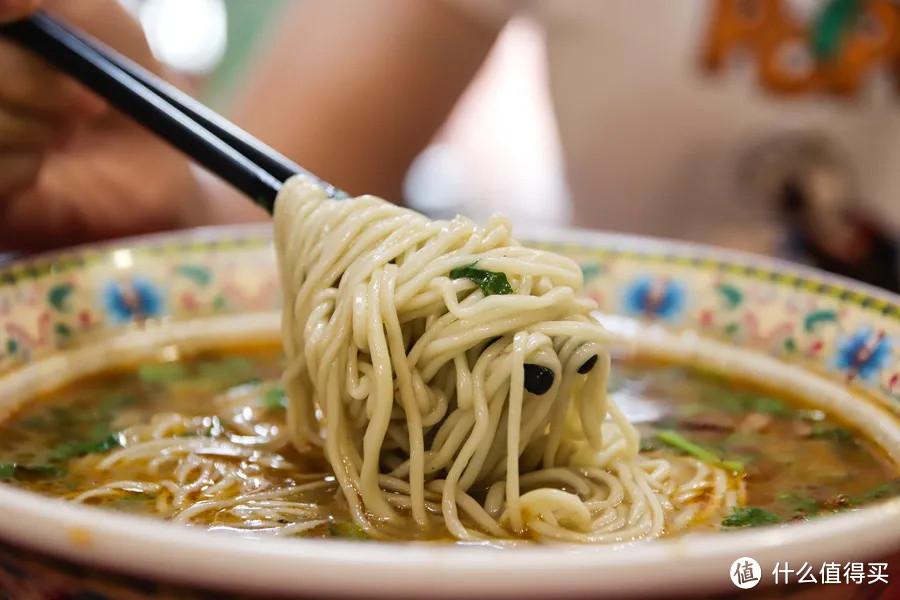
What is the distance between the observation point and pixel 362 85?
389cm

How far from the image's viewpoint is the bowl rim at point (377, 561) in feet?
2.72

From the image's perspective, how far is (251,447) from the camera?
1742 millimetres

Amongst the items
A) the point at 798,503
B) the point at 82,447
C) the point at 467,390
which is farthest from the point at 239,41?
the point at 798,503

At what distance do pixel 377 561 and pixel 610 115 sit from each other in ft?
12.2

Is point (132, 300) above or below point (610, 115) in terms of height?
below

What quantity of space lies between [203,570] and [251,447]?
35.9 inches

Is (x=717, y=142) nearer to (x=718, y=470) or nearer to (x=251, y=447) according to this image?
(x=718, y=470)

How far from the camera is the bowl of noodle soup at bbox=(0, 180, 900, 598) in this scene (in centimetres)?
87

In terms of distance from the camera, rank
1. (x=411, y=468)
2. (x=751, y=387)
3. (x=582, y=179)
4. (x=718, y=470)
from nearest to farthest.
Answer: (x=411, y=468)
(x=718, y=470)
(x=751, y=387)
(x=582, y=179)

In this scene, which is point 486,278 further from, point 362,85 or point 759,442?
point 362,85

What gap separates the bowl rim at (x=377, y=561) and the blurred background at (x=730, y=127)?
301cm

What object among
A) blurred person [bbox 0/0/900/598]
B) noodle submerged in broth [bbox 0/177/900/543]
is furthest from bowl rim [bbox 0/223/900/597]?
blurred person [bbox 0/0/900/598]

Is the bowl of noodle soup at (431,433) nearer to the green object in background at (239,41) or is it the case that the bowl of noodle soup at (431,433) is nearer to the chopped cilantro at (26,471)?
the chopped cilantro at (26,471)

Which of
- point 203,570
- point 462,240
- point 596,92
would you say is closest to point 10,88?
point 462,240
